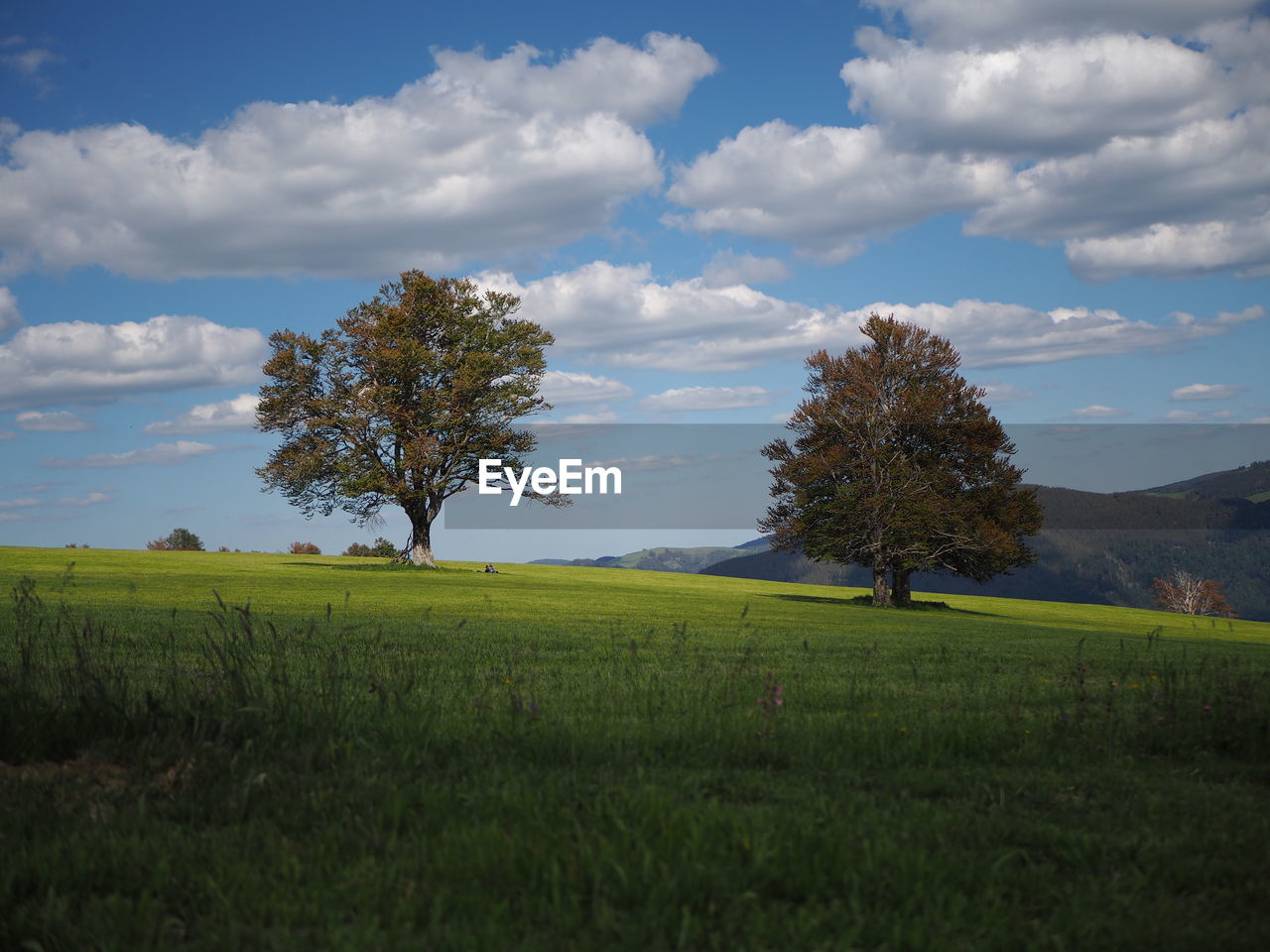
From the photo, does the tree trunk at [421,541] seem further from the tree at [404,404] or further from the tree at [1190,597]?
the tree at [1190,597]

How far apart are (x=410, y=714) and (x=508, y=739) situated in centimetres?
98

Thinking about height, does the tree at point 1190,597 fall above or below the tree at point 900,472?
below

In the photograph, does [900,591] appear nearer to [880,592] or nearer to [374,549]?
[880,592]

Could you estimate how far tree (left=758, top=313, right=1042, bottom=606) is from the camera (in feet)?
148

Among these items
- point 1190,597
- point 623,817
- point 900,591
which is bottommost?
point 1190,597

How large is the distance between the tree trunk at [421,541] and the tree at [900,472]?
21992mm

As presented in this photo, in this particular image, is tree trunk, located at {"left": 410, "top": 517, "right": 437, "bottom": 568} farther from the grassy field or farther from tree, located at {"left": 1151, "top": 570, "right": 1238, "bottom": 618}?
tree, located at {"left": 1151, "top": 570, "right": 1238, "bottom": 618}

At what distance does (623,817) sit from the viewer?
460 centimetres

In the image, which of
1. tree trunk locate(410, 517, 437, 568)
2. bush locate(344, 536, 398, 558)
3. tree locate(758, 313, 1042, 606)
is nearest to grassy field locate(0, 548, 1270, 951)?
tree locate(758, 313, 1042, 606)

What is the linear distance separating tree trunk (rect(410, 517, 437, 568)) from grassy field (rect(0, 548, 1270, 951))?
159 ft

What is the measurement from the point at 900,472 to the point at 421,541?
95.4ft

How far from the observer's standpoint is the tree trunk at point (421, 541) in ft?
187

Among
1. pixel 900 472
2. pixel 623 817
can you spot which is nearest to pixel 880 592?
pixel 900 472

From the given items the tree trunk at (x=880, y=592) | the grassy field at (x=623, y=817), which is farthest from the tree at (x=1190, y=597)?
the grassy field at (x=623, y=817)
